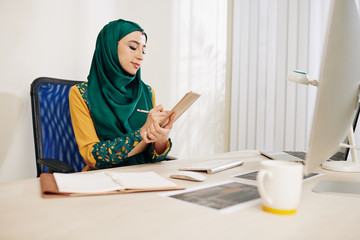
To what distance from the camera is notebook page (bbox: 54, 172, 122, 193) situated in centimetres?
68

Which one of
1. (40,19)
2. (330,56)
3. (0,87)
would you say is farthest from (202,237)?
(40,19)

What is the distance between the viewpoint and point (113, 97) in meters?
1.47

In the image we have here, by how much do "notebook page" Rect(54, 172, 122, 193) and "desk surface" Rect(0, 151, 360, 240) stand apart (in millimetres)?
29

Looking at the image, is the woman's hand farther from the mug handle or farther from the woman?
the mug handle

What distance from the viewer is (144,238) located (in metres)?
0.45

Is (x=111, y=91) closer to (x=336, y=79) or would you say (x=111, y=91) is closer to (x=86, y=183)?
(x=86, y=183)

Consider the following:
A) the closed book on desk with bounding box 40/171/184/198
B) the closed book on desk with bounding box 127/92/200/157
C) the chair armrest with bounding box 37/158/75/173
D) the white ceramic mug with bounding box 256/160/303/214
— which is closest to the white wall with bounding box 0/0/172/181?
the chair armrest with bounding box 37/158/75/173

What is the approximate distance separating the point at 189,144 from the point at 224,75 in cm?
77

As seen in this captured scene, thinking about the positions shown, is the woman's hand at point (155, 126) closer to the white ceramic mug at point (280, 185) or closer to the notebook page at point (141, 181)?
the notebook page at point (141, 181)

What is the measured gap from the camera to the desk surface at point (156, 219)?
466mm

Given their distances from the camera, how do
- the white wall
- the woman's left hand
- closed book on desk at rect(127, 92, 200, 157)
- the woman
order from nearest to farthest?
closed book on desk at rect(127, 92, 200, 157) → the woman's left hand → the woman → the white wall

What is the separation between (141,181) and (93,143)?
539 millimetres

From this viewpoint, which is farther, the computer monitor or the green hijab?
the green hijab

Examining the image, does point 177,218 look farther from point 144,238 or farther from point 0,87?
point 0,87
